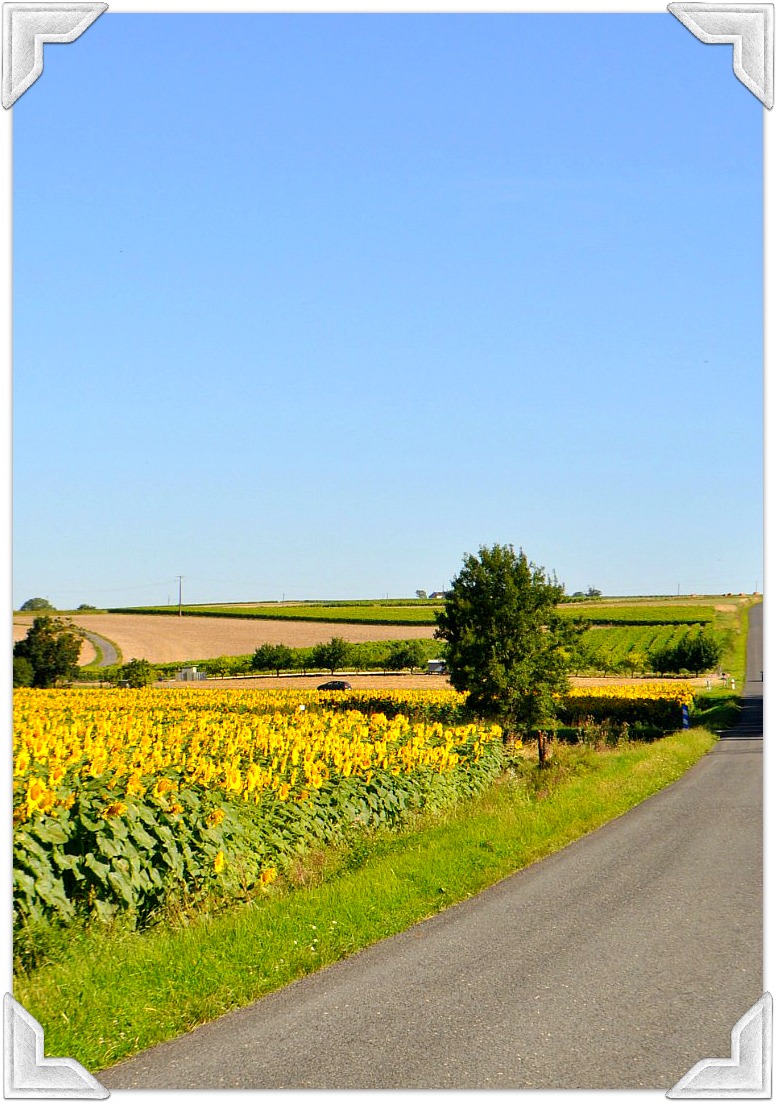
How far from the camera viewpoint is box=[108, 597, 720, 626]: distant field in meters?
115

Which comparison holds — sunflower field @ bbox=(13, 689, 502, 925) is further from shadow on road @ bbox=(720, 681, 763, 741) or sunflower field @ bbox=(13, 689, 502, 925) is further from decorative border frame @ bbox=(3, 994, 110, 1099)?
shadow on road @ bbox=(720, 681, 763, 741)

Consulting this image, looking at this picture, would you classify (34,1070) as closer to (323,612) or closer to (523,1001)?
(523,1001)

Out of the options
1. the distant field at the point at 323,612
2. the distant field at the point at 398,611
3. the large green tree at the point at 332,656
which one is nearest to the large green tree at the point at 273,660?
the large green tree at the point at 332,656

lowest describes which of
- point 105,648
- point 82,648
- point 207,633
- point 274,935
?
point 105,648

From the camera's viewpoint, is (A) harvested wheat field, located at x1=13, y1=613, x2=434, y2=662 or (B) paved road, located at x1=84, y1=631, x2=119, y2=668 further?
(A) harvested wheat field, located at x1=13, y1=613, x2=434, y2=662

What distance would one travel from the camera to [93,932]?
8.12m

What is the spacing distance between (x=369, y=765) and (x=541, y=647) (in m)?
15.3

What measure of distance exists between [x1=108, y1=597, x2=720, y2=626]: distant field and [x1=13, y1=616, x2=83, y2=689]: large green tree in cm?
5271

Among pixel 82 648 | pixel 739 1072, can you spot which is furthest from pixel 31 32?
pixel 82 648

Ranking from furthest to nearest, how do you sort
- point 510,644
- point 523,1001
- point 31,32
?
point 510,644 < point 523,1001 < point 31,32

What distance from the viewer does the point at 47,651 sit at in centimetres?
5759

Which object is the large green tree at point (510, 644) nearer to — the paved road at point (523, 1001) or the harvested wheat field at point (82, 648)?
the paved road at point (523, 1001)

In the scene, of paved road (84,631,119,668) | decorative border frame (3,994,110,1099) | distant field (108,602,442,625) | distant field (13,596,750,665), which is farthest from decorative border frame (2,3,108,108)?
distant field (108,602,442,625)

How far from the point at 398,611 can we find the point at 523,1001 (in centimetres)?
12455
